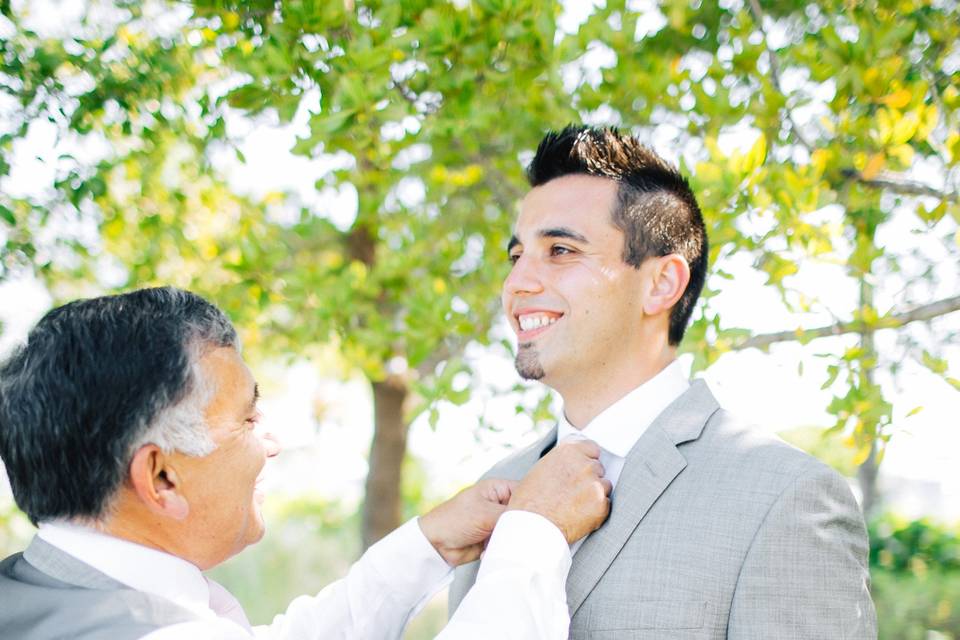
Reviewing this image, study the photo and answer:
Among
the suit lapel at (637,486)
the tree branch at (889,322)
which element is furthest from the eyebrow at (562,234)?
the tree branch at (889,322)

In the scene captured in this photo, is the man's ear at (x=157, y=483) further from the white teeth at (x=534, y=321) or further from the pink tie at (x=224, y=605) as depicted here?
the white teeth at (x=534, y=321)

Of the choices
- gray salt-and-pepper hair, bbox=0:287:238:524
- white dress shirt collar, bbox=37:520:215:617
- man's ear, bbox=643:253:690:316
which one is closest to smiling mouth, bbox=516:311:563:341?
man's ear, bbox=643:253:690:316

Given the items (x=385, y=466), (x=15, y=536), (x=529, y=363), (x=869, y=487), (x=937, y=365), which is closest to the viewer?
(x=529, y=363)

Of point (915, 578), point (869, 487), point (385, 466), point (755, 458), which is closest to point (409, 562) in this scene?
point (755, 458)

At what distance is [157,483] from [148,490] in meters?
0.03

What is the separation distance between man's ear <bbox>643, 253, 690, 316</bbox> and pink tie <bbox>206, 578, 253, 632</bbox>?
1253 millimetres

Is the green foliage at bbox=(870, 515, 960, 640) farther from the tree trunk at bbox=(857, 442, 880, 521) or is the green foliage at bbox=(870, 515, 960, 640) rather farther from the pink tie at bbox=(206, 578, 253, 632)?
the pink tie at bbox=(206, 578, 253, 632)

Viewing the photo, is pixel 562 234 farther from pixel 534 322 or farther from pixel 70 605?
pixel 70 605

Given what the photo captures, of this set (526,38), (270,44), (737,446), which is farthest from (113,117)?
(737,446)

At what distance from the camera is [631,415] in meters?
2.38

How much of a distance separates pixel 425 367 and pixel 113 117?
9.85 ft

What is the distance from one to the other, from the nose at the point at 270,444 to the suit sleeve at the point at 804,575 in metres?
1.08

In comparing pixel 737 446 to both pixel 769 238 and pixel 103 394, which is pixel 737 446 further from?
pixel 103 394

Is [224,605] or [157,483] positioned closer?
[157,483]
